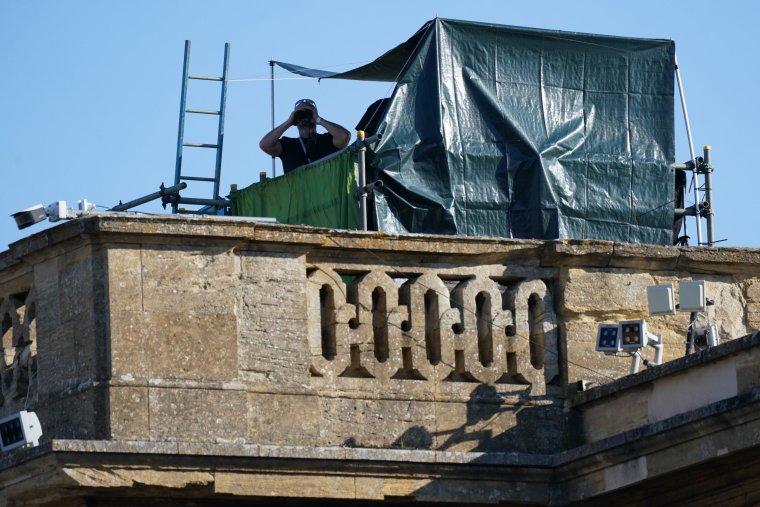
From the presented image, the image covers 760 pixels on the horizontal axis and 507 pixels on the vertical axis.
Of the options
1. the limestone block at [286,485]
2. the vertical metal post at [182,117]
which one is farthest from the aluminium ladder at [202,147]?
the limestone block at [286,485]

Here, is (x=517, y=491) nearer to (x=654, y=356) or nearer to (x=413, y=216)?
(x=654, y=356)

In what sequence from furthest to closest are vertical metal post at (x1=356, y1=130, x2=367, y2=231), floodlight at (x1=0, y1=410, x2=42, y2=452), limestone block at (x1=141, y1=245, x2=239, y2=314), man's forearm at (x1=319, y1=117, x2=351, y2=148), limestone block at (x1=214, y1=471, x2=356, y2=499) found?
man's forearm at (x1=319, y1=117, x2=351, y2=148), vertical metal post at (x1=356, y1=130, x2=367, y2=231), limestone block at (x1=141, y1=245, x2=239, y2=314), floodlight at (x1=0, y1=410, x2=42, y2=452), limestone block at (x1=214, y1=471, x2=356, y2=499)

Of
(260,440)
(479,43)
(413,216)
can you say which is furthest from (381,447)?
(479,43)

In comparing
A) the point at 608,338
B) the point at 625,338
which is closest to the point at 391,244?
the point at 608,338

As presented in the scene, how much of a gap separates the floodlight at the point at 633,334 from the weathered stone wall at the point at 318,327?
1.35ft

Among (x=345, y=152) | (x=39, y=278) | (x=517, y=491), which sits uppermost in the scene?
(x=345, y=152)

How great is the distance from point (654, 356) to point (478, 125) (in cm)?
310

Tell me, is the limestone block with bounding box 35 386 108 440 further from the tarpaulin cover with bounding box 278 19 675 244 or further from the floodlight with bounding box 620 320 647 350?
the tarpaulin cover with bounding box 278 19 675 244

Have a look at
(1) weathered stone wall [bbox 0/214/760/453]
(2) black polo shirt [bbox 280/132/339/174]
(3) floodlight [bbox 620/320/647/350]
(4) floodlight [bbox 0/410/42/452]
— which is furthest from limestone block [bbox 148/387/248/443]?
(2) black polo shirt [bbox 280/132/339/174]

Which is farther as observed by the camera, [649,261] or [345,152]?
[345,152]

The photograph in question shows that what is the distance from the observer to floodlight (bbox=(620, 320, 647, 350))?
1474cm

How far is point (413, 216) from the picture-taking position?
1731 centimetres

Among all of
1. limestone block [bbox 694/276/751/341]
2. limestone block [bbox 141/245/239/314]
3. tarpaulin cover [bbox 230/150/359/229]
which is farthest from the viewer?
tarpaulin cover [bbox 230/150/359/229]

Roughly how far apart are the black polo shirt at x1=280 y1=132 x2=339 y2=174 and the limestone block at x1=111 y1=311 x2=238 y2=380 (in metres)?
4.28
